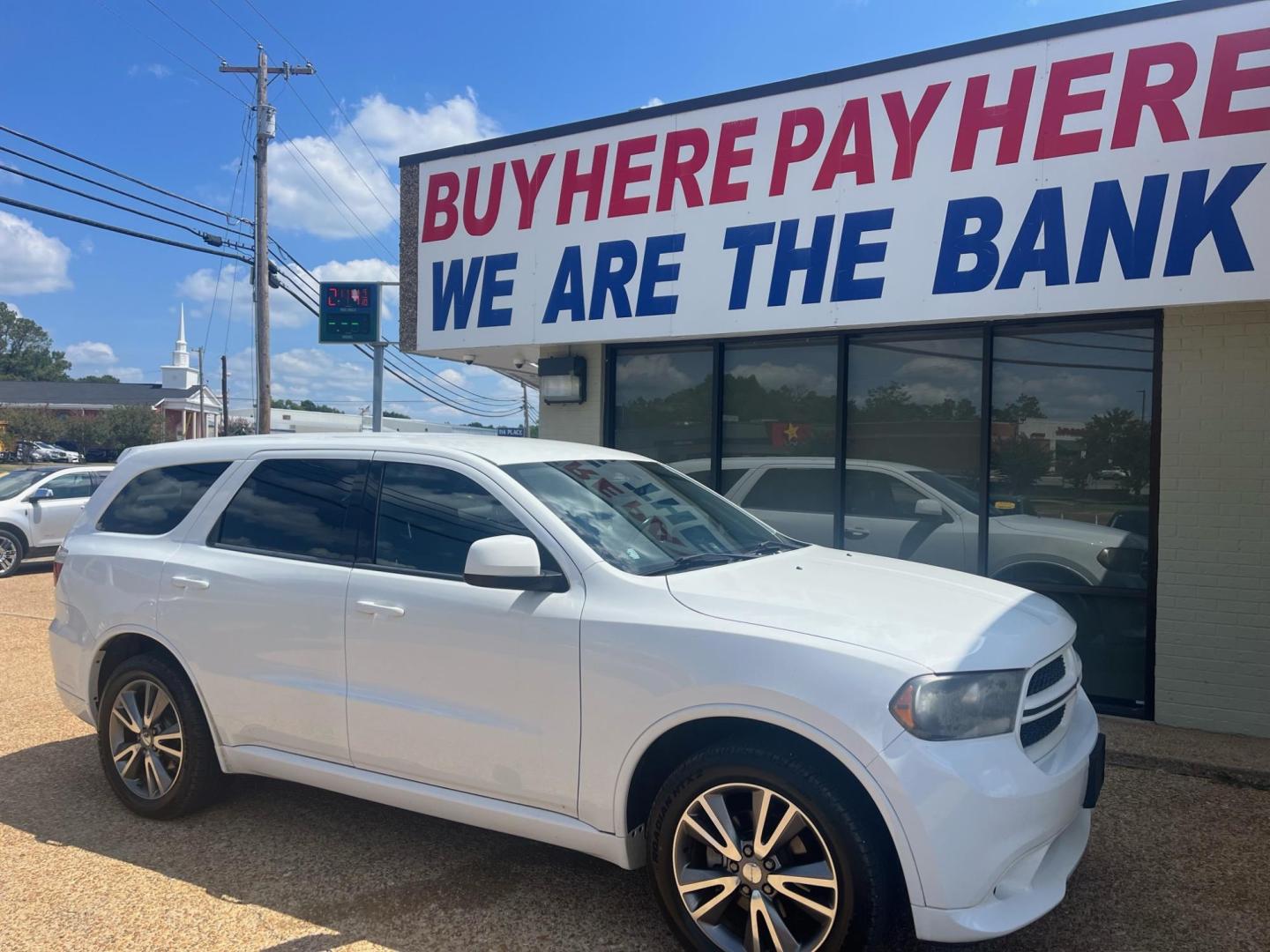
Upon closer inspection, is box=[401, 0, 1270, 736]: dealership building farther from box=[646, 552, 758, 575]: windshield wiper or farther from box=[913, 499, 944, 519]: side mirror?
box=[646, 552, 758, 575]: windshield wiper

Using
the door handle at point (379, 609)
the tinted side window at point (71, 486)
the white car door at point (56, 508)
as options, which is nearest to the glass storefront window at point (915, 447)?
the door handle at point (379, 609)

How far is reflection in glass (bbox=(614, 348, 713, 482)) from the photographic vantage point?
817 centimetres

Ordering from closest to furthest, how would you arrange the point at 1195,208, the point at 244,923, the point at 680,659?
1. the point at 680,659
2. the point at 244,923
3. the point at 1195,208

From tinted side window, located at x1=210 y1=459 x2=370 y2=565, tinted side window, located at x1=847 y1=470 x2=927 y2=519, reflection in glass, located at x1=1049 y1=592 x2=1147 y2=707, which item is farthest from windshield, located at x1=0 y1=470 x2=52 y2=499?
reflection in glass, located at x1=1049 y1=592 x2=1147 y2=707

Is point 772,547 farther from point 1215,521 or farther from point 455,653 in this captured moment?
point 1215,521

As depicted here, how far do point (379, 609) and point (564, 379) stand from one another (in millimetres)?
5174

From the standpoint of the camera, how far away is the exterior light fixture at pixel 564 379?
339 inches

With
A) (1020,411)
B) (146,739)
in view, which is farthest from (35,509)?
(1020,411)

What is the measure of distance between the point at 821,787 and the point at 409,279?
771 centimetres

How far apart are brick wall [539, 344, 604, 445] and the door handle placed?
5101 millimetres

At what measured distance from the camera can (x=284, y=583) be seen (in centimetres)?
396

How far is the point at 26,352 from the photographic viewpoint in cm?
10831

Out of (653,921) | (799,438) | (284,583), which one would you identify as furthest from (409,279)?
(653,921)

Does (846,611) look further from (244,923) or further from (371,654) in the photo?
(244,923)
